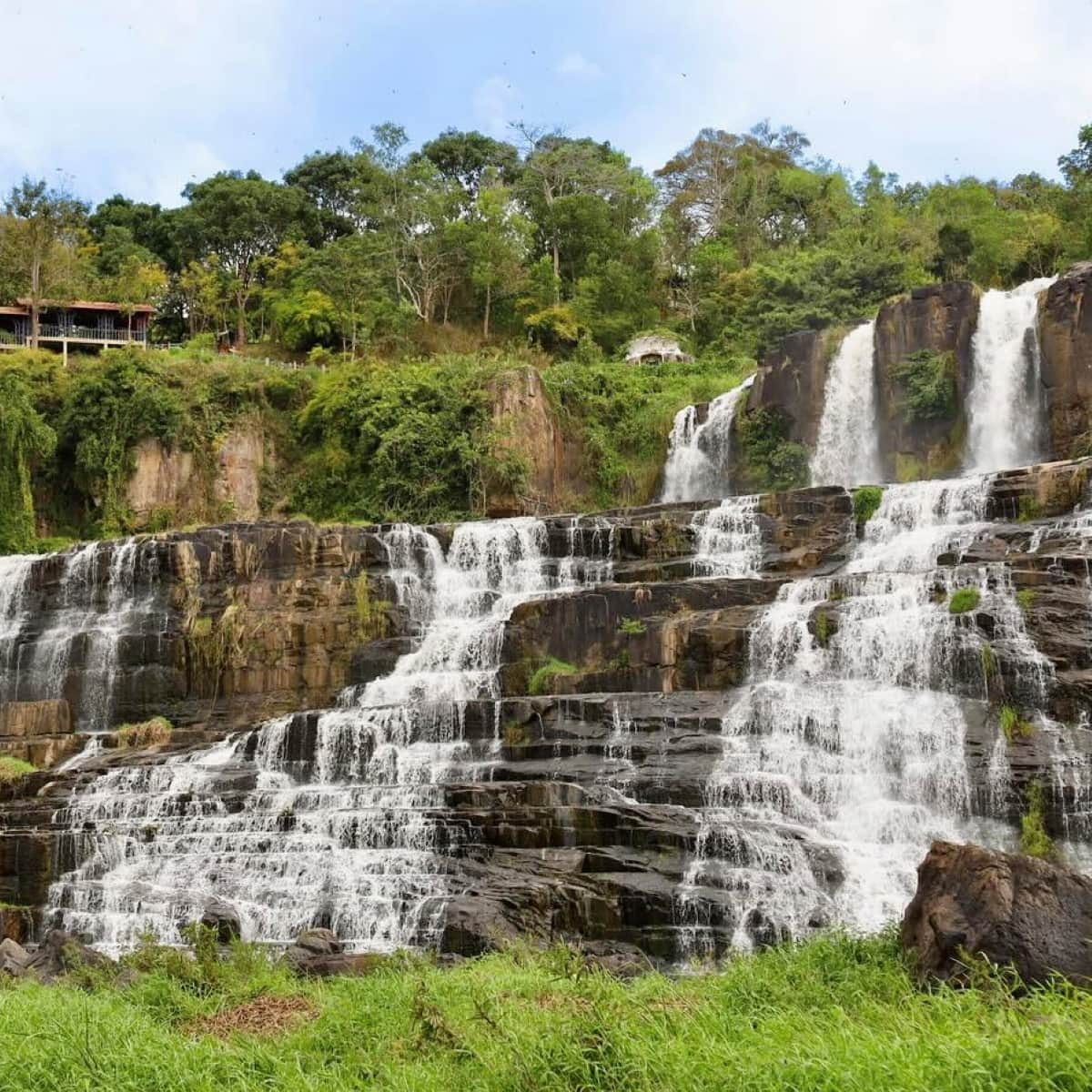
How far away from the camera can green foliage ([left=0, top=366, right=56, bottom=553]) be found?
3459 centimetres

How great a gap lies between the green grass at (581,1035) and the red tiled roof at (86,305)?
43.1 meters

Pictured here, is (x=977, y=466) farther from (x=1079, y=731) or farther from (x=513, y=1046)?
(x=513, y=1046)

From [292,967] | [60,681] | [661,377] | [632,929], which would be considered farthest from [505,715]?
[661,377]

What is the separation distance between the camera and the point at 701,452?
3506 cm

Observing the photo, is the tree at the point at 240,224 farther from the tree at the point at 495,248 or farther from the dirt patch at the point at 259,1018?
the dirt patch at the point at 259,1018

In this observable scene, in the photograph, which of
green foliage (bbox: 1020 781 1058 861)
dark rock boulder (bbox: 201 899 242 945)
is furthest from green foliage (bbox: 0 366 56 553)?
green foliage (bbox: 1020 781 1058 861)

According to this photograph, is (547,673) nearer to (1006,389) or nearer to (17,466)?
(1006,389)

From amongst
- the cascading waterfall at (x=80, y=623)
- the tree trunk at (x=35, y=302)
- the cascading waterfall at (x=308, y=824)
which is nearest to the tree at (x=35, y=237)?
the tree trunk at (x=35, y=302)

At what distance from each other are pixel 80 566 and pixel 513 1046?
23.1 m

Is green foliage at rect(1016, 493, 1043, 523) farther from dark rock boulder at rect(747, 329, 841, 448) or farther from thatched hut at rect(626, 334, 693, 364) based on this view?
thatched hut at rect(626, 334, 693, 364)

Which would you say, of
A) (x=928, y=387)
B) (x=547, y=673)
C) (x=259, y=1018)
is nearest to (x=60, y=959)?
(x=259, y=1018)

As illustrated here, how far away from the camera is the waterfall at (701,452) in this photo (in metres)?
34.5

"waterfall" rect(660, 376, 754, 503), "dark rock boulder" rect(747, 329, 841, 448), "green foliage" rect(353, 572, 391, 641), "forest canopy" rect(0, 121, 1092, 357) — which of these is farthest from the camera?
"forest canopy" rect(0, 121, 1092, 357)

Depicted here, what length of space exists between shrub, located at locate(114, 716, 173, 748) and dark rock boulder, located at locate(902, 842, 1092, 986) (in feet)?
53.4
